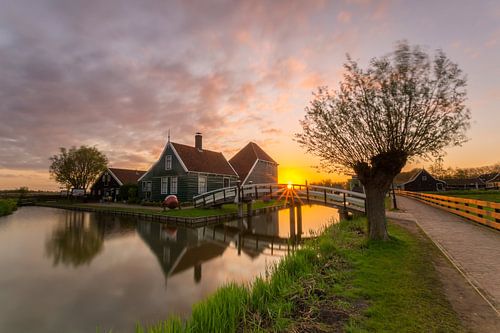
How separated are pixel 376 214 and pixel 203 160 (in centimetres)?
2526

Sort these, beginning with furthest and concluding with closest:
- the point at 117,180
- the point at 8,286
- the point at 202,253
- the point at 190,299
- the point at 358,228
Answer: the point at 117,180 < the point at 358,228 < the point at 202,253 < the point at 8,286 < the point at 190,299

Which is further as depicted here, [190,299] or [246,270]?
[246,270]

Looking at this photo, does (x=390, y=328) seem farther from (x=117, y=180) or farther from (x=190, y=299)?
(x=117, y=180)

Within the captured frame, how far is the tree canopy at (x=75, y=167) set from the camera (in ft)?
162

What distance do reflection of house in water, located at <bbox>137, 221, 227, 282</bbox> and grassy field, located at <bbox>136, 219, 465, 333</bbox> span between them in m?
3.77

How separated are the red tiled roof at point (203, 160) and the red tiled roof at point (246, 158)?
3.78 metres

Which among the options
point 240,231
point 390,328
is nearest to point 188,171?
point 240,231

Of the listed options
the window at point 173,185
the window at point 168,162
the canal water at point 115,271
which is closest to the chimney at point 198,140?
the window at point 168,162

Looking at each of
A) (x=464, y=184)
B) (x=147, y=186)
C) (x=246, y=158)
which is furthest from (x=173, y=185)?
(x=464, y=184)

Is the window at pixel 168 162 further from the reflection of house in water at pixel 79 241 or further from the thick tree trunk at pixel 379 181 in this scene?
the thick tree trunk at pixel 379 181

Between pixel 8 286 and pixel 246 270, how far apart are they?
693cm

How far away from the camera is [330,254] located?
818cm

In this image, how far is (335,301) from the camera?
498 centimetres

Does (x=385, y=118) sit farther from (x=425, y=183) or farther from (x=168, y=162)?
(x=425, y=183)
